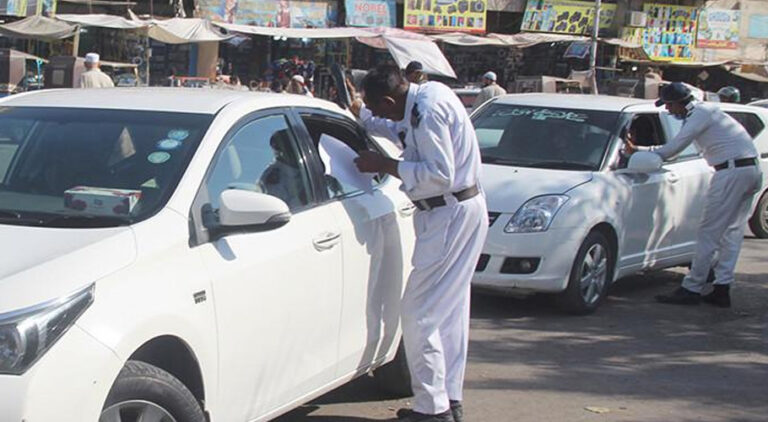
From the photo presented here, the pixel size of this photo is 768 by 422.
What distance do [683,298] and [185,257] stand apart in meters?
6.01

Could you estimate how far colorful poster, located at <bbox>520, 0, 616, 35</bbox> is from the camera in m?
28.2

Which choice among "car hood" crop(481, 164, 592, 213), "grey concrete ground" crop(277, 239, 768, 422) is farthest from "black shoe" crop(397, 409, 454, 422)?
"car hood" crop(481, 164, 592, 213)

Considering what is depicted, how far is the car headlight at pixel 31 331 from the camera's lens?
3.10 metres

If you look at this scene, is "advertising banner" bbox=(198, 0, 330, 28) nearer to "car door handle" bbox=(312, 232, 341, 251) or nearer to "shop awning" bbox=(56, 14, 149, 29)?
"shop awning" bbox=(56, 14, 149, 29)

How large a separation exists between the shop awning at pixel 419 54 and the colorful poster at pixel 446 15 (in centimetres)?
277

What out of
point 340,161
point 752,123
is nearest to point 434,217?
point 340,161

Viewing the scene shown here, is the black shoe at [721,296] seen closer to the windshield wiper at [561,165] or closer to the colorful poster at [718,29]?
the windshield wiper at [561,165]

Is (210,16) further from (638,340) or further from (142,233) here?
(142,233)

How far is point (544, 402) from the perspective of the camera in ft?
19.7

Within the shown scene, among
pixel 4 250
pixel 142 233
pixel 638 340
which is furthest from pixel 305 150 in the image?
pixel 638 340

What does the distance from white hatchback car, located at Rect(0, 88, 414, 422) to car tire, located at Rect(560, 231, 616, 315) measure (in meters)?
3.09

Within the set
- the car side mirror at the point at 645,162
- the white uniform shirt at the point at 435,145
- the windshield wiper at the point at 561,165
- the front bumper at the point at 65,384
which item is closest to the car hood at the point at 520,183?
the windshield wiper at the point at 561,165

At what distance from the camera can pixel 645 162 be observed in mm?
8422

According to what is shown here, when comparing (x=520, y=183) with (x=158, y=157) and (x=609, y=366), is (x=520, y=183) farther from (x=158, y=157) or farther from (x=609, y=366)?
(x=158, y=157)
